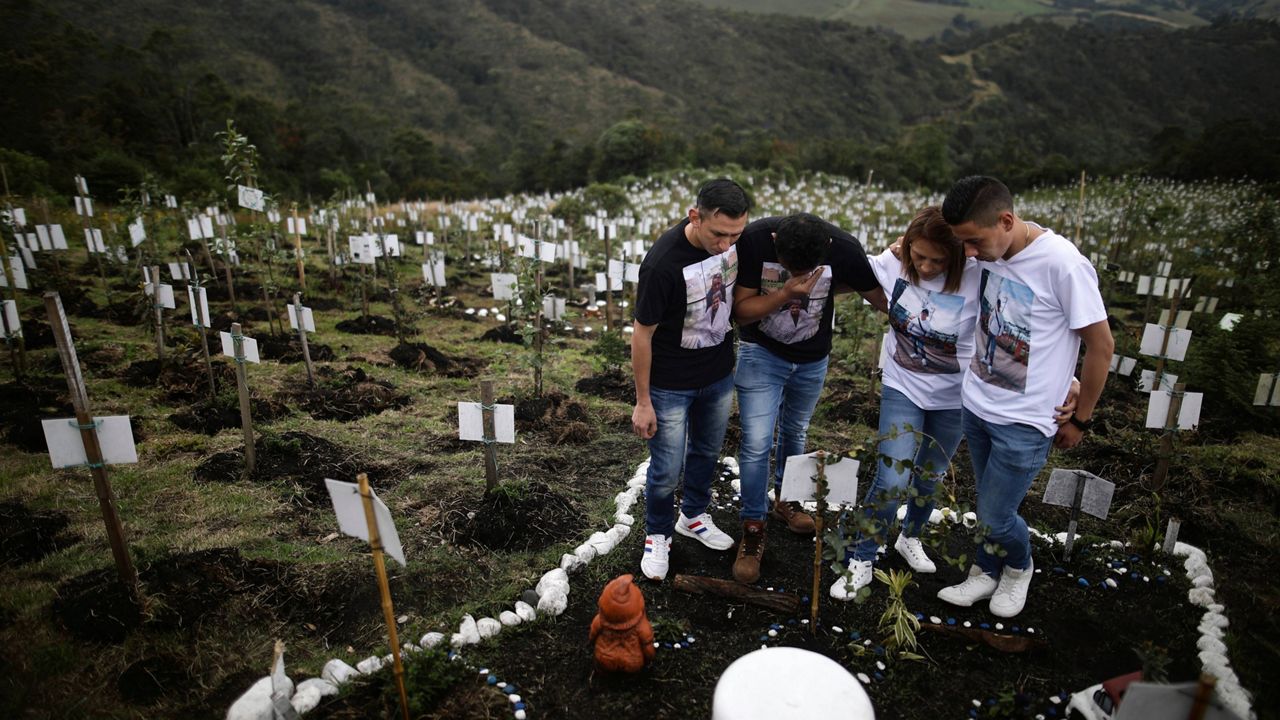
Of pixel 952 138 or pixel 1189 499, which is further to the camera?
pixel 952 138

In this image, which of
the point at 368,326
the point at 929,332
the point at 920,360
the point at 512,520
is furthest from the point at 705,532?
the point at 368,326

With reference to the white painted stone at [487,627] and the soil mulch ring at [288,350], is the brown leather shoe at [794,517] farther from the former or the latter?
the soil mulch ring at [288,350]

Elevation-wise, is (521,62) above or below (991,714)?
above

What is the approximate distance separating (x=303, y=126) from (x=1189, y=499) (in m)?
33.9

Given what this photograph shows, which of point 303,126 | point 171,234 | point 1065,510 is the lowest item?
point 1065,510

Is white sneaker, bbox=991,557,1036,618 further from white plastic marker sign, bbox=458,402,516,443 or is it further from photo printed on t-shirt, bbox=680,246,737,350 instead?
white plastic marker sign, bbox=458,402,516,443

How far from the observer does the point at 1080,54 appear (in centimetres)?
5553

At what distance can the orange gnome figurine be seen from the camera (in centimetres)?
241

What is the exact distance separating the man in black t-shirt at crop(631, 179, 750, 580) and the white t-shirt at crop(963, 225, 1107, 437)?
1.10 m

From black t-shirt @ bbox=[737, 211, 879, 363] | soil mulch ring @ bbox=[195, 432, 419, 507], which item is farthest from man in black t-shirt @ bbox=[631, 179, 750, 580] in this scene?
soil mulch ring @ bbox=[195, 432, 419, 507]

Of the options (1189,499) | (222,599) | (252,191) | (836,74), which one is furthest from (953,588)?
(836,74)

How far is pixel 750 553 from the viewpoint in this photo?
10.6 feet

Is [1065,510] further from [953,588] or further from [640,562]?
[640,562]

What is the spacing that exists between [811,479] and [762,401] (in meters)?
0.49
